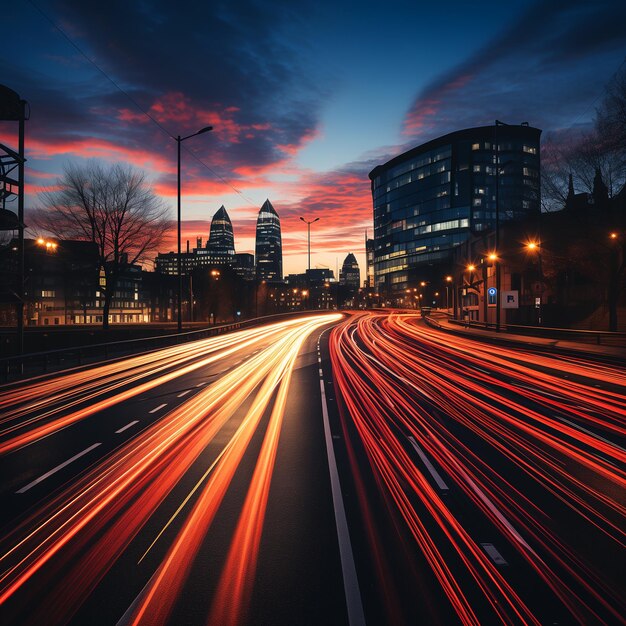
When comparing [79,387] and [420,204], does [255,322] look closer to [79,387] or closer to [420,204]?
[79,387]

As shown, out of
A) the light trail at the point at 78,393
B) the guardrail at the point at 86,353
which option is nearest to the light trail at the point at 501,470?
the light trail at the point at 78,393

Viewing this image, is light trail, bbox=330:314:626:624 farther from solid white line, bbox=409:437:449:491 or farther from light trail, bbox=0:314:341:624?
light trail, bbox=0:314:341:624

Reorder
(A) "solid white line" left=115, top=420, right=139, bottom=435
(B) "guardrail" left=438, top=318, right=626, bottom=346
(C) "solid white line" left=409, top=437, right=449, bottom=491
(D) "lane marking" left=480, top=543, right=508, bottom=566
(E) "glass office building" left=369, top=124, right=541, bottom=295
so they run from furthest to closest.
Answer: (E) "glass office building" left=369, top=124, right=541, bottom=295 → (B) "guardrail" left=438, top=318, right=626, bottom=346 → (A) "solid white line" left=115, top=420, right=139, bottom=435 → (C) "solid white line" left=409, top=437, right=449, bottom=491 → (D) "lane marking" left=480, top=543, right=508, bottom=566

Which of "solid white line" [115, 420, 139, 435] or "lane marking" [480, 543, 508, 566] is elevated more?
"lane marking" [480, 543, 508, 566]

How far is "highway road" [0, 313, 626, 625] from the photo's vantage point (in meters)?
4.26

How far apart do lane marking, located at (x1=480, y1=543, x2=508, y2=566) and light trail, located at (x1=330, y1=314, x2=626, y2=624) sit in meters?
0.07

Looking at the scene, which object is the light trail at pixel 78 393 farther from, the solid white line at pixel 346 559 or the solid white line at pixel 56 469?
the solid white line at pixel 346 559

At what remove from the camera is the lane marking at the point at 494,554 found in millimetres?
4884

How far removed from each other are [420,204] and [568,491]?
15418cm

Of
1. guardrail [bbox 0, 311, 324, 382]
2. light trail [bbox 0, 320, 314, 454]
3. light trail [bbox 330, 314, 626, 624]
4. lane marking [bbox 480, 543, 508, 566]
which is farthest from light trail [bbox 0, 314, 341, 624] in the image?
guardrail [bbox 0, 311, 324, 382]

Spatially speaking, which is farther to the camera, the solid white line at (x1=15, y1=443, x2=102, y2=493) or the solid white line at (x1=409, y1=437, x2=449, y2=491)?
the solid white line at (x1=15, y1=443, x2=102, y2=493)

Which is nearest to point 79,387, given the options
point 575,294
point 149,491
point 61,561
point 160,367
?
point 160,367

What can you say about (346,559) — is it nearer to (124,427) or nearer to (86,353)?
(124,427)

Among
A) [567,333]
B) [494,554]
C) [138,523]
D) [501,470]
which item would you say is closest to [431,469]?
[501,470]
